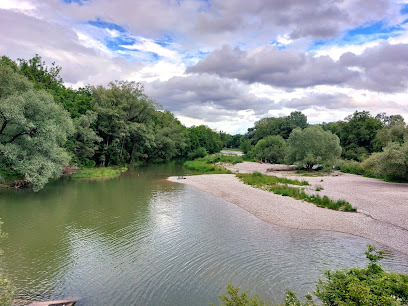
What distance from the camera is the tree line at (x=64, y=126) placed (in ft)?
82.3

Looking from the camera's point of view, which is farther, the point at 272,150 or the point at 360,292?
the point at 272,150

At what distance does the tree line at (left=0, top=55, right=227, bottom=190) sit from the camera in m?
25.1

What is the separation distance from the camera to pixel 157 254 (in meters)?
13.8

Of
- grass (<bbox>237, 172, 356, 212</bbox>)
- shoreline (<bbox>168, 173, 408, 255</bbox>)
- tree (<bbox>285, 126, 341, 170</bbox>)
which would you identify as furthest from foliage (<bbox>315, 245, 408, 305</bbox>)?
tree (<bbox>285, 126, 341, 170</bbox>)

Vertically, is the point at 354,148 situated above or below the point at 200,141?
below

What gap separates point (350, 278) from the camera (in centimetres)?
680

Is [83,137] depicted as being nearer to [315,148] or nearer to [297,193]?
[297,193]

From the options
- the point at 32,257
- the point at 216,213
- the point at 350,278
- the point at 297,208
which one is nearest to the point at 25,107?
the point at 32,257

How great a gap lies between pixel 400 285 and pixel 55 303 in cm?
1076

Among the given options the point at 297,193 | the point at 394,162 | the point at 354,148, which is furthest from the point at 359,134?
the point at 297,193

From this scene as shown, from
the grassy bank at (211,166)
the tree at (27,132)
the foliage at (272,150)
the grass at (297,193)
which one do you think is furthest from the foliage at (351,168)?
the tree at (27,132)

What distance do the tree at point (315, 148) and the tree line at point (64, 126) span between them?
106 feet

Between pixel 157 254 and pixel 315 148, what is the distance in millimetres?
45211

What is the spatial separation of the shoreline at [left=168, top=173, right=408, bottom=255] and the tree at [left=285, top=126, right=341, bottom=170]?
26.0 metres
